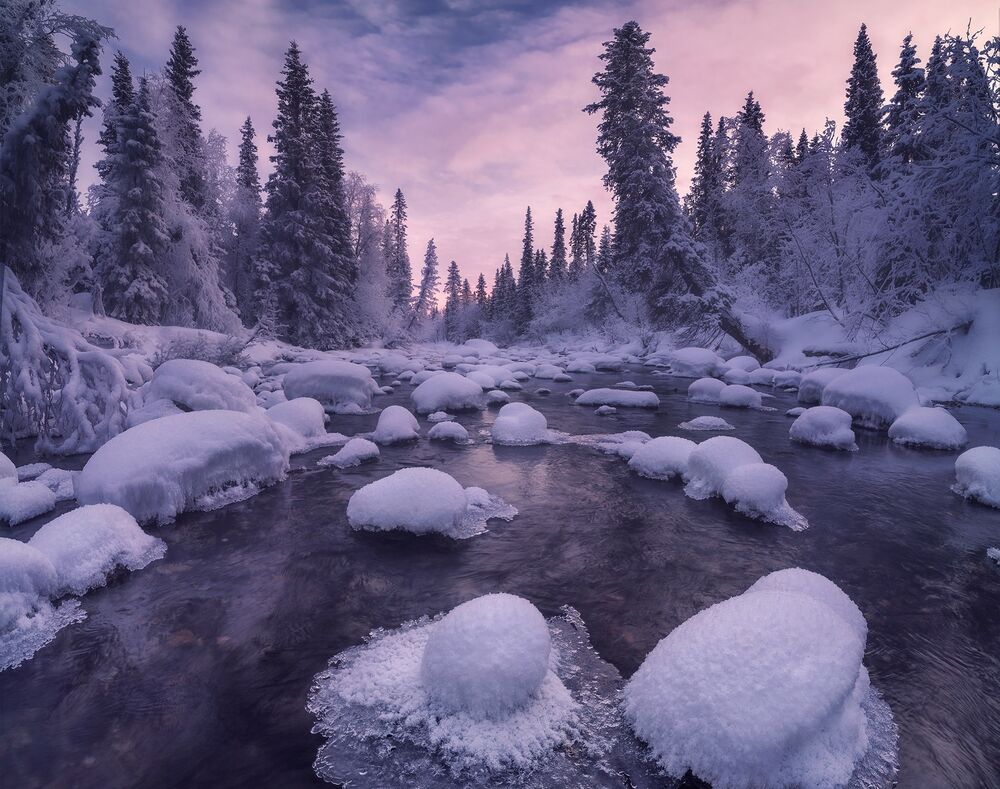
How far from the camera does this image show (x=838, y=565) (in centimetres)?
452

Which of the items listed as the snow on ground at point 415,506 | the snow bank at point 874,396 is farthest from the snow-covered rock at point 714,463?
the snow bank at point 874,396

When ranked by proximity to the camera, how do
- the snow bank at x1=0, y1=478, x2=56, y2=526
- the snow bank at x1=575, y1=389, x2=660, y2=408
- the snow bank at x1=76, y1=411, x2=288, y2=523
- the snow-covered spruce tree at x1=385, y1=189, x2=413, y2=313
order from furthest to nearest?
the snow-covered spruce tree at x1=385, y1=189, x2=413, y2=313
the snow bank at x1=575, y1=389, x2=660, y2=408
the snow bank at x1=0, y1=478, x2=56, y2=526
the snow bank at x1=76, y1=411, x2=288, y2=523

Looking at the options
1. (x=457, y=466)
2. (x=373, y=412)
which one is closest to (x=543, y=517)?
(x=457, y=466)

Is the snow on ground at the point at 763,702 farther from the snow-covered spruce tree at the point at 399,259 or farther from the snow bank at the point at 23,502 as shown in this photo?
the snow-covered spruce tree at the point at 399,259

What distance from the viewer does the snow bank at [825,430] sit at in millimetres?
8477

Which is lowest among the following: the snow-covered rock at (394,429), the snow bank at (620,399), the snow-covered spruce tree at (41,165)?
the snow-covered rock at (394,429)

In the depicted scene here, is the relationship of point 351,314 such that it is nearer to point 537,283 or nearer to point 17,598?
point 17,598

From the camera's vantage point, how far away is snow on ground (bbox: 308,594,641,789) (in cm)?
227

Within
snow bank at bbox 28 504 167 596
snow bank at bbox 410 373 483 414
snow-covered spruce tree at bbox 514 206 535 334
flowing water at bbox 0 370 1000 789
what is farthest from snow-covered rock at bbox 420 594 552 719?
snow-covered spruce tree at bbox 514 206 535 334

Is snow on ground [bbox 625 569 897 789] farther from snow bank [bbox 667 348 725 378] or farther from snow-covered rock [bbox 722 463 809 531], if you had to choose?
snow bank [bbox 667 348 725 378]

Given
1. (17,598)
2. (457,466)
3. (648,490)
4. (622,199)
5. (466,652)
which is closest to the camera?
(466,652)

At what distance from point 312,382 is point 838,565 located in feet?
33.3

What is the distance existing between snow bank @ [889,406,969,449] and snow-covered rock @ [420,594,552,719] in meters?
9.06

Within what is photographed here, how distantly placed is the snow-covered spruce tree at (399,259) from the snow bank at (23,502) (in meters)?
36.2
